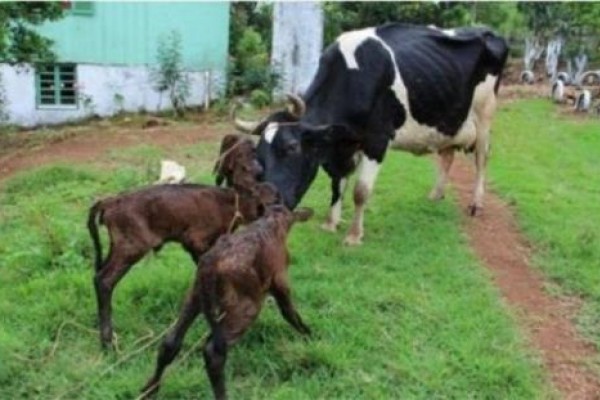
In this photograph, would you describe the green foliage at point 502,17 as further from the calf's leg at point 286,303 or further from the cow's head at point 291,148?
the calf's leg at point 286,303

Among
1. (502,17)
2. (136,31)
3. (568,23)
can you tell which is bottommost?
(136,31)

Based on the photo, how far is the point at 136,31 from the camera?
15367 mm

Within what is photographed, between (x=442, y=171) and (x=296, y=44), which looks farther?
(x=296, y=44)

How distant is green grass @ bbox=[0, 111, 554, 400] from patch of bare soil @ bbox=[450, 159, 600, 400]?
12 centimetres

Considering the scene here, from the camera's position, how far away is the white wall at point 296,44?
15.2 m

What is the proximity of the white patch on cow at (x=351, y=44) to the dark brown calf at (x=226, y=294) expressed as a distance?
8.73ft

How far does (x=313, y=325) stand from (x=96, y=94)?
1194 centimetres

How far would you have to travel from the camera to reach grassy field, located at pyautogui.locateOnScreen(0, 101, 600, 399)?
403cm

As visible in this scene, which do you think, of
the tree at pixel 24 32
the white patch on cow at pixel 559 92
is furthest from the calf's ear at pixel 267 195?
the white patch on cow at pixel 559 92

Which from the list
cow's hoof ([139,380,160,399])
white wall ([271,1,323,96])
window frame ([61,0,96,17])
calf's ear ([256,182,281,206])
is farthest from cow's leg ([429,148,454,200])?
window frame ([61,0,96,17])

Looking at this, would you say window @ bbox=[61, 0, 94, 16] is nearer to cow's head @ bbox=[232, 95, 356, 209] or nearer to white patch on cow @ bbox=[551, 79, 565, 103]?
white patch on cow @ bbox=[551, 79, 565, 103]

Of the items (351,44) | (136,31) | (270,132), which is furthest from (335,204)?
(136,31)

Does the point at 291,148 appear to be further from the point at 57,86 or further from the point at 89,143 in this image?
the point at 57,86

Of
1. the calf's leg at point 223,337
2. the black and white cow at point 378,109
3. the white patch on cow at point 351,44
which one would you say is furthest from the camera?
the white patch on cow at point 351,44
